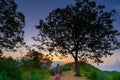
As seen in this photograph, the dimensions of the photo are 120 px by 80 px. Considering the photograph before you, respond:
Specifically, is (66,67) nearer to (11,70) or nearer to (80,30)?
(80,30)

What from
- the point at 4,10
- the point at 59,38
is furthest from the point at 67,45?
the point at 4,10

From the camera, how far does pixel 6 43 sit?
1793 inches

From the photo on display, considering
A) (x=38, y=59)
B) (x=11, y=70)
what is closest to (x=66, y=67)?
(x=38, y=59)

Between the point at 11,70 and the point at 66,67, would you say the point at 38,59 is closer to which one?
the point at 66,67

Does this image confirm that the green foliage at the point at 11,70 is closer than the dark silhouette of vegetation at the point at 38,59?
Yes

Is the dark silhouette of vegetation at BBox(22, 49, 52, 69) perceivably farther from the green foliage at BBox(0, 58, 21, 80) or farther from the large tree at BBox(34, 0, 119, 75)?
the green foliage at BBox(0, 58, 21, 80)

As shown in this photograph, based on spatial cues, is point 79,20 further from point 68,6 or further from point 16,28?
point 16,28

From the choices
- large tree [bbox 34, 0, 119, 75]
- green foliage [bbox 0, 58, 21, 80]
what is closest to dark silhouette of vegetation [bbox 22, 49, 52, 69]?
large tree [bbox 34, 0, 119, 75]

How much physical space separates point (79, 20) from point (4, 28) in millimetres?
12961

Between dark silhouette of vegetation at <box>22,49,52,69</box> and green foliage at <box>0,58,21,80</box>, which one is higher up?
dark silhouette of vegetation at <box>22,49,52,69</box>

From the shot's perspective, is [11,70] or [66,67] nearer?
[11,70]

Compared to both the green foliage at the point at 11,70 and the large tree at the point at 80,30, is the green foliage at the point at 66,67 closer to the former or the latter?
the large tree at the point at 80,30

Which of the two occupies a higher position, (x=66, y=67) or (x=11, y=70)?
(x=66, y=67)

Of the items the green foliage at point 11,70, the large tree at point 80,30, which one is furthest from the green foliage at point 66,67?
the green foliage at point 11,70
